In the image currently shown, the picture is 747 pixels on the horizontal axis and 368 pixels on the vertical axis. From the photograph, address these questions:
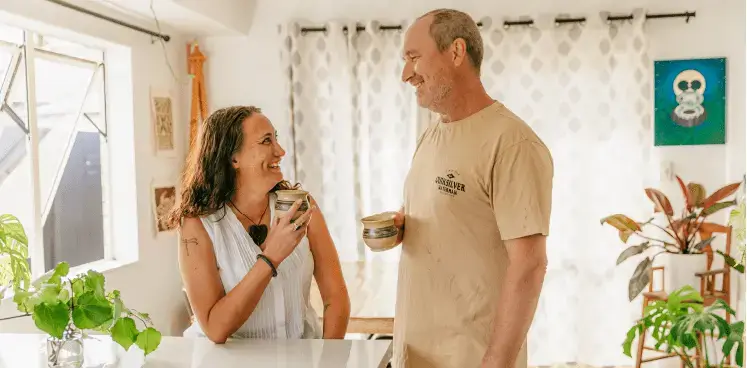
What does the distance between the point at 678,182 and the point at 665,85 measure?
0.58m

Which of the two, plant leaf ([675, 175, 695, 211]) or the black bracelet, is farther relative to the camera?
plant leaf ([675, 175, 695, 211])

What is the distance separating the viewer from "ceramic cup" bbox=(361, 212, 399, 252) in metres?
1.69

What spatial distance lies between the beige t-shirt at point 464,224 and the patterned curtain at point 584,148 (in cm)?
277

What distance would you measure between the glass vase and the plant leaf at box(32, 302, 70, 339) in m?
0.06

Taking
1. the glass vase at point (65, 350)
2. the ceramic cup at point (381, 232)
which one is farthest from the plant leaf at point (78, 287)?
the ceramic cup at point (381, 232)

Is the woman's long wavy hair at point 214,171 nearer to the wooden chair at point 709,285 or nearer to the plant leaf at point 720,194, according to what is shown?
the wooden chair at point 709,285

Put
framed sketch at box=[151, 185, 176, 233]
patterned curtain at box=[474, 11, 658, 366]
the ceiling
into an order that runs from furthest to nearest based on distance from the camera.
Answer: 1. patterned curtain at box=[474, 11, 658, 366]
2. framed sketch at box=[151, 185, 176, 233]
3. the ceiling

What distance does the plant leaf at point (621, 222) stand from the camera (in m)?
3.95

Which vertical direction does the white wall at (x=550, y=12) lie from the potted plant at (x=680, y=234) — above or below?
above

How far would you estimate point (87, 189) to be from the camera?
3881 mm

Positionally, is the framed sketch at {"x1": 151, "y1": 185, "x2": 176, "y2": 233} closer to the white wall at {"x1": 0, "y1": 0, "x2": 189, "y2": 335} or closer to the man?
the white wall at {"x1": 0, "y1": 0, "x2": 189, "y2": 335}

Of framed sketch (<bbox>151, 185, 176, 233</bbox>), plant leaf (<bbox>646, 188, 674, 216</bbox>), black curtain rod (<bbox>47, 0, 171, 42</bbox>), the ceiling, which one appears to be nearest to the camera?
black curtain rod (<bbox>47, 0, 171, 42</bbox>)

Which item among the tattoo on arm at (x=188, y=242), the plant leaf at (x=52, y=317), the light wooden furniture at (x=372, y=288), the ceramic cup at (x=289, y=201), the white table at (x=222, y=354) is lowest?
the light wooden furniture at (x=372, y=288)

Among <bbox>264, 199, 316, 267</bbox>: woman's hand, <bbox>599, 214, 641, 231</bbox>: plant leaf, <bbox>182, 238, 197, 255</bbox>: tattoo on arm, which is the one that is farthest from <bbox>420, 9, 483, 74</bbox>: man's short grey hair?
<bbox>599, 214, 641, 231</bbox>: plant leaf
